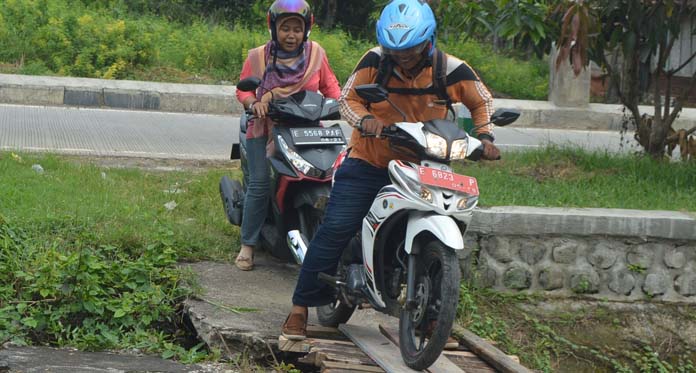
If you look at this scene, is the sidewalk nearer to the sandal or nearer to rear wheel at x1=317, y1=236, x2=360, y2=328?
the sandal

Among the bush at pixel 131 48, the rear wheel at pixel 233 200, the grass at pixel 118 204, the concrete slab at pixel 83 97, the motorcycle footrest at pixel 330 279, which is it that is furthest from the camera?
the bush at pixel 131 48

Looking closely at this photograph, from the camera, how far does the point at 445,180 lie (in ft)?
14.0

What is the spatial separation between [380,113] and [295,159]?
3.10ft

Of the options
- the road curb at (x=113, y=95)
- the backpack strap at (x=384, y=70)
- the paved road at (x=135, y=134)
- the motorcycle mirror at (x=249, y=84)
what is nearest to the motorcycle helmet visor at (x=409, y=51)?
the backpack strap at (x=384, y=70)

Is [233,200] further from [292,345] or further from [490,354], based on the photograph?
[490,354]

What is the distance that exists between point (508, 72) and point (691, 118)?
3.42 m

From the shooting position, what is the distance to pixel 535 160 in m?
8.70

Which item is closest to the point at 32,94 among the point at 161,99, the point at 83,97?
the point at 83,97

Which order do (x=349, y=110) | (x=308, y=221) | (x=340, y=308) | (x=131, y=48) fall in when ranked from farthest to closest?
(x=131, y=48), (x=308, y=221), (x=340, y=308), (x=349, y=110)

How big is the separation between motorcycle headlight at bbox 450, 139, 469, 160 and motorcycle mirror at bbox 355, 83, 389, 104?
1.16 ft

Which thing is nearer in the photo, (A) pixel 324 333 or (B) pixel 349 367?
(B) pixel 349 367

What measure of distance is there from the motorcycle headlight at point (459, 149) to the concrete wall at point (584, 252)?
180 cm

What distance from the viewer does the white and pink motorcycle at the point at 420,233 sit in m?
4.25

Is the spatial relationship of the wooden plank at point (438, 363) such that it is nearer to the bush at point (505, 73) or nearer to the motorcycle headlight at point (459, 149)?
the motorcycle headlight at point (459, 149)
